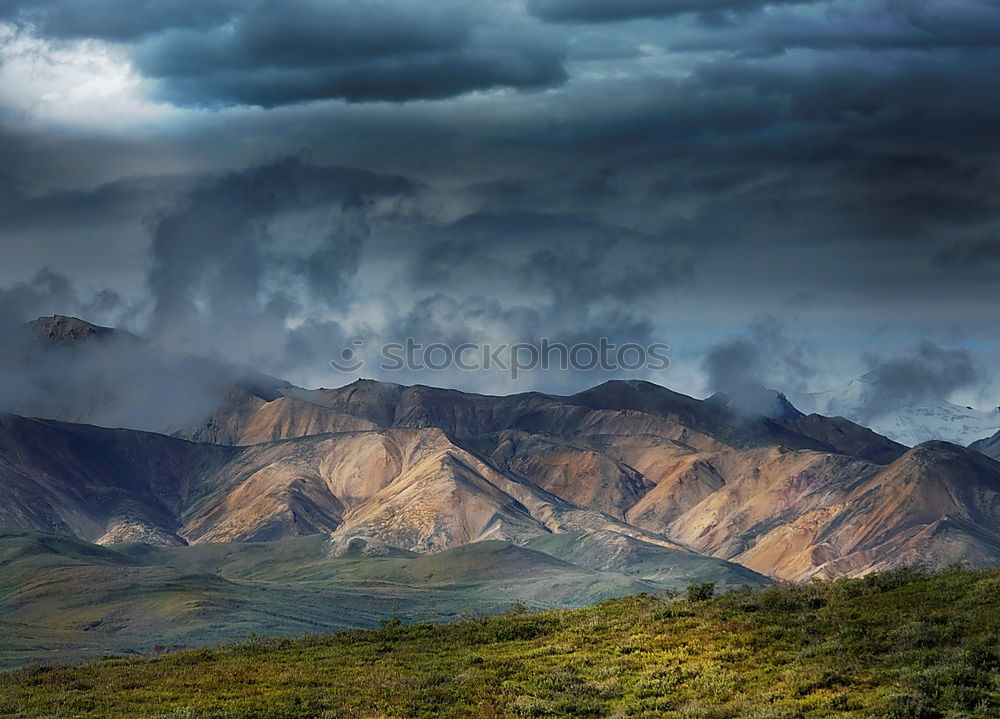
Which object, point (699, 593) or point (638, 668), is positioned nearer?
point (638, 668)

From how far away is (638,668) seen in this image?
5497 centimetres

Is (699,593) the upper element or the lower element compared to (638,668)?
upper

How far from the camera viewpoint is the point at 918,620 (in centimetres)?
5369

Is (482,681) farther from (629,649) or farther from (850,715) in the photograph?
(850,715)

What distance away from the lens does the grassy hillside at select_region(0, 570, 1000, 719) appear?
157 feet

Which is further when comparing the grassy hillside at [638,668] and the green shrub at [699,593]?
the green shrub at [699,593]

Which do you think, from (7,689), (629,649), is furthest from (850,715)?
(7,689)

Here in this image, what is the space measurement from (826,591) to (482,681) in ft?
59.1

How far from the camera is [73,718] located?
50375mm

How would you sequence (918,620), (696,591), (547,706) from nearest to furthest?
(547,706) < (918,620) < (696,591)

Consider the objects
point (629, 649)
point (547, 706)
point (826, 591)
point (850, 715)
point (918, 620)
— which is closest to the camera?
point (850, 715)

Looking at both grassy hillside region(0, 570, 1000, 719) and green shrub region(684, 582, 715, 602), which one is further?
green shrub region(684, 582, 715, 602)

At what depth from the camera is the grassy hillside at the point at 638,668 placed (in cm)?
4772

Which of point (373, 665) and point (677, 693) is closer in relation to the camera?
point (677, 693)
